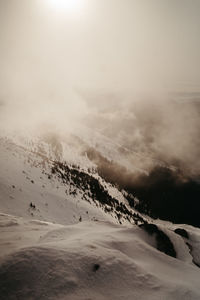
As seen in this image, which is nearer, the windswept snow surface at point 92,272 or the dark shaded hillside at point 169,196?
the windswept snow surface at point 92,272

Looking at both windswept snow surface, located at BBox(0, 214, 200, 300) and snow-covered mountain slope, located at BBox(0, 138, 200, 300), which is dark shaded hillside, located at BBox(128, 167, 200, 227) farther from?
windswept snow surface, located at BBox(0, 214, 200, 300)

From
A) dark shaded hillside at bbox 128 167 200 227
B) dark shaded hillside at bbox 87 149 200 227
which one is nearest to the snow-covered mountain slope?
dark shaded hillside at bbox 128 167 200 227

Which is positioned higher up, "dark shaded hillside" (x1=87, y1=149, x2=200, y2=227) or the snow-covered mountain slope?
"dark shaded hillside" (x1=87, y1=149, x2=200, y2=227)

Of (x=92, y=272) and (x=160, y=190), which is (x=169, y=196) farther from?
(x=92, y=272)

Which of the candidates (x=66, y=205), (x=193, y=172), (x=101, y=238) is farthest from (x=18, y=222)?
(x=193, y=172)

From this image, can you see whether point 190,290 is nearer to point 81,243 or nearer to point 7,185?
point 81,243

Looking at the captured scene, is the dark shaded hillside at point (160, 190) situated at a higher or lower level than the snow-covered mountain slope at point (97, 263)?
higher

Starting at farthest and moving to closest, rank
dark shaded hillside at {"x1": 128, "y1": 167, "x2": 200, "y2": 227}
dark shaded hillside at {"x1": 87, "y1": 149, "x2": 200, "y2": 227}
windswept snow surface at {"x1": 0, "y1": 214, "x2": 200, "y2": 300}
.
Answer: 1. dark shaded hillside at {"x1": 87, "y1": 149, "x2": 200, "y2": 227}
2. dark shaded hillside at {"x1": 128, "y1": 167, "x2": 200, "y2": 227}
3. windswept snow surface at {"x1": 0, "y1": 214, "x2": 200, "y2": 300}

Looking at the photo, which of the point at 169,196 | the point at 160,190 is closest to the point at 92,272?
the point at 169,196

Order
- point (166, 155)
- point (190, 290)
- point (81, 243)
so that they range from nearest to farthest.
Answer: point (190, 290), point (81, 243), point (166, 155)

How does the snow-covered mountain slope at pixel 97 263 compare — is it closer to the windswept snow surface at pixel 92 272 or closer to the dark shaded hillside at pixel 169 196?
the windswept snow surface at pixel 92 272

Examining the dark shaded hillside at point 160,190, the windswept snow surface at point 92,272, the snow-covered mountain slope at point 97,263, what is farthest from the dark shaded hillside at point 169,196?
the windswept snow surface at point 92,272
